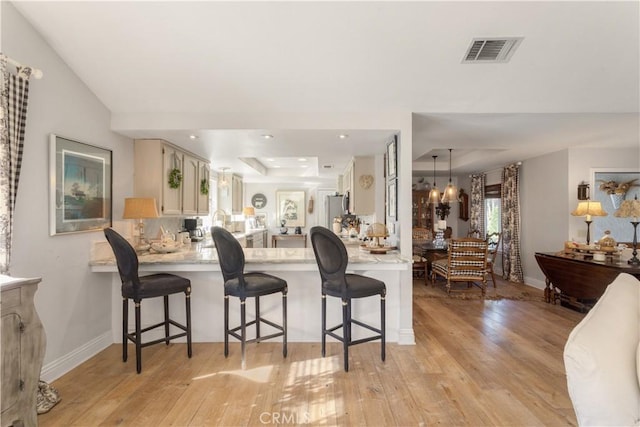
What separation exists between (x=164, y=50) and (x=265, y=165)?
4833 mm

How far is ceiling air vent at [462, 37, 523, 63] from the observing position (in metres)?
2.31

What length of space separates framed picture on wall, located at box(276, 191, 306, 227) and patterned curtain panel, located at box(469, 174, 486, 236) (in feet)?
14.1

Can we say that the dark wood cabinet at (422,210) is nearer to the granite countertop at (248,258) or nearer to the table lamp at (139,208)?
the granite countertop at (248,258)

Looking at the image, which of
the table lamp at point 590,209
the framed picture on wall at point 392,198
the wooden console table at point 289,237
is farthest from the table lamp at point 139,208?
the table lamp at point 590,209

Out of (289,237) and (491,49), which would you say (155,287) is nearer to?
(491,49)

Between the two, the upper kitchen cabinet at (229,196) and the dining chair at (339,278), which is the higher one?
the upper kitchen cabinet at (229,196)

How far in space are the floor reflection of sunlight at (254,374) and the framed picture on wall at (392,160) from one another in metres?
2.15

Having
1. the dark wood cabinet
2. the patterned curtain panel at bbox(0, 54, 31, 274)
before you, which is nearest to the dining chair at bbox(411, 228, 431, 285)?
the dark wood cabinet

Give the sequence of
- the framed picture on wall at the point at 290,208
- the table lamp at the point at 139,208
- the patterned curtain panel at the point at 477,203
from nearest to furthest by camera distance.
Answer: the table lamp at the point at 139,208 → the patterned curtain panel at the point at 477,203 → the framed picture on wall at the point at 290,208

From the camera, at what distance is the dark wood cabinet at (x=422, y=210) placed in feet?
25.1

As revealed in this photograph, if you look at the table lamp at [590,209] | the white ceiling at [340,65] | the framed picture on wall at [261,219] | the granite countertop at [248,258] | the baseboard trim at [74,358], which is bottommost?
the baseboard trim at [74,358]

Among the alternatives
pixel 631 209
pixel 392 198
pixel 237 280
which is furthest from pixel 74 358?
pixel 631 209

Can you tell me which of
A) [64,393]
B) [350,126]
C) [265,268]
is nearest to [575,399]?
[265,268]

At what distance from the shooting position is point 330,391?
229 centimetres
